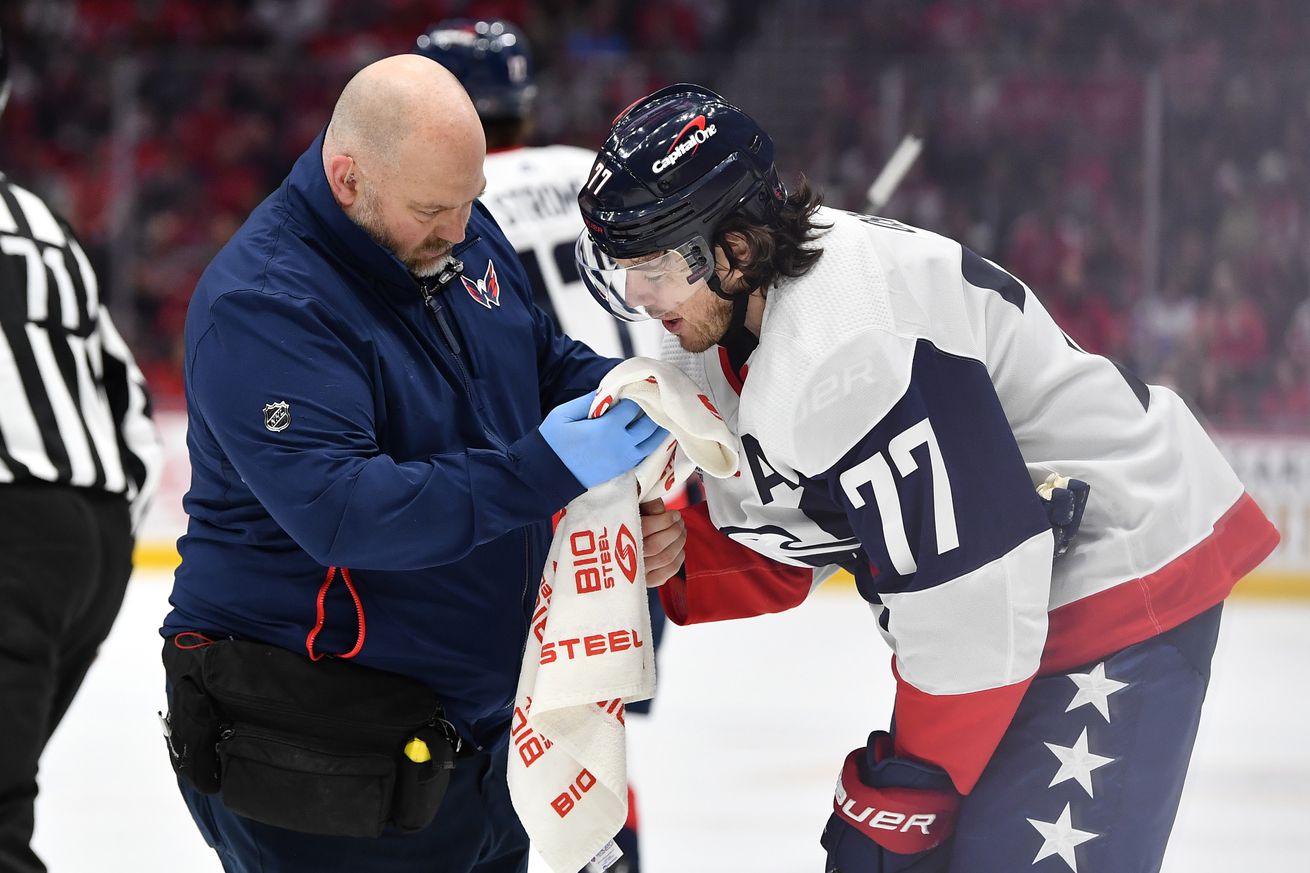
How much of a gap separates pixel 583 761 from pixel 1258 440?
174 inches

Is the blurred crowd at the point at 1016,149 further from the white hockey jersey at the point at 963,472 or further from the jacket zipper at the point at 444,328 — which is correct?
the jacket zipper at the point at 444,328

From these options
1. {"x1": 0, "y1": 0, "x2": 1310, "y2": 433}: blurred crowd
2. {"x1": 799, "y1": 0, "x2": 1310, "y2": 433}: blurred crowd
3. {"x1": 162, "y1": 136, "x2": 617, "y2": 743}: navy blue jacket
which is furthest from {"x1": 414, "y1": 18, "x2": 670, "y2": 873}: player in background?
{"x1": 0, "y1": 0, "x2": 1310, "y2": 433}: blurred crowd

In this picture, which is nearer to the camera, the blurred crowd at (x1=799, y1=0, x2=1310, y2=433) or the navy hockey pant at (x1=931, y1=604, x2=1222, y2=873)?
the navy hockey pant at (x1=931, y1=604, x2=1222, y2=873)

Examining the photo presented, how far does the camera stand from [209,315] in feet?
5.32

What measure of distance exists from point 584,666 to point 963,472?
0.51m

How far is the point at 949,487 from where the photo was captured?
1527 millimetres

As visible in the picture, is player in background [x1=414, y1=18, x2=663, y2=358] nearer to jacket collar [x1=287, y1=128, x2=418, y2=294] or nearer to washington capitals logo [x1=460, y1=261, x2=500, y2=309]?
washington capitals logo [x1=460, y1=261, x2=500, y2=309]

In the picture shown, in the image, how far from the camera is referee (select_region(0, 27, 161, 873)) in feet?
6.58

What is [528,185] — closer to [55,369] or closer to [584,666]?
[55,369]

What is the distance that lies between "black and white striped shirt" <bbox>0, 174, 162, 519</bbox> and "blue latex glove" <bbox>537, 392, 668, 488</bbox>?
0.82 meters

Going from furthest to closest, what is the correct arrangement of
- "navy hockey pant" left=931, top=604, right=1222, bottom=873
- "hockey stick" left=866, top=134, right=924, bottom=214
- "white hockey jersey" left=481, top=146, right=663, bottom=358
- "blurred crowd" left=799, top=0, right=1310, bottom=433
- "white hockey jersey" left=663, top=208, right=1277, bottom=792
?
"blurred crowd" left=799, top=0, right=1310, bottom=433
"hockey stick" left=866, top=134, right=924, bottom=214
"white hockey jersey" left=481, top=146, right=663, bottom=358
"navy hockey pant" left=931, top=604, right=1222, bottom=873
"white hockey jersey" left=663, top=208, right=1277, bottom=792

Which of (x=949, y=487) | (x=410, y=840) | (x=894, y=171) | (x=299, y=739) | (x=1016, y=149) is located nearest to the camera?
(x=949, y=487)

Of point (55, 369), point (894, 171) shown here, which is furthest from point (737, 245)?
point (894, 171)

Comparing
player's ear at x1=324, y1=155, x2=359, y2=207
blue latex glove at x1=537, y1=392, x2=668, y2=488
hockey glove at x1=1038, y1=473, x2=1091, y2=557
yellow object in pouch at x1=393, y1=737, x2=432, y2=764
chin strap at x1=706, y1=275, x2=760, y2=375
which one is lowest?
yellow object in pouch at x1=393, y1=737, x2=432, y2=764
